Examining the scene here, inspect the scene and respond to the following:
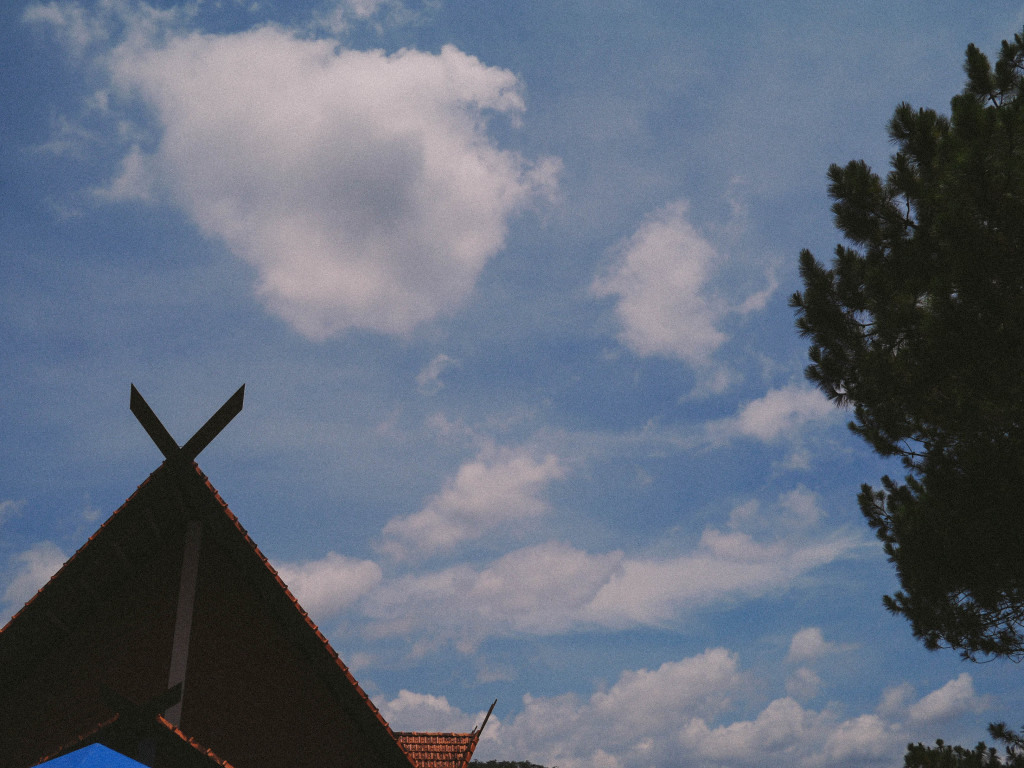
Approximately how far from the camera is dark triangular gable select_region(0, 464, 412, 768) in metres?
9.95

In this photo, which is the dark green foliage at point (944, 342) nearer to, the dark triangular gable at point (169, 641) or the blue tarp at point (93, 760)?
the dark triangular gable at point (169, 641)

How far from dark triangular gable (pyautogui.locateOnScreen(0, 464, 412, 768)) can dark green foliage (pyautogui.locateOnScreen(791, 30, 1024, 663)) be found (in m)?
11.3

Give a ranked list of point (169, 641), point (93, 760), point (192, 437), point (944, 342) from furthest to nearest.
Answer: point (944, 342) → point (169, 641) → point (192, 437) → point (93, 760)

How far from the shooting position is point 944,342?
13.0 meters

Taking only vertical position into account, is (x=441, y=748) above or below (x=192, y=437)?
below

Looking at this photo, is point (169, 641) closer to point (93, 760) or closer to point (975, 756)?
point (93, 760)

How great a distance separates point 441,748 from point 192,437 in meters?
9.32

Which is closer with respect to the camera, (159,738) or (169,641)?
(159,738)

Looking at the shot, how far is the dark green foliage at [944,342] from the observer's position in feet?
40.4

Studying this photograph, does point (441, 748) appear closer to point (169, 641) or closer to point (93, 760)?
point (169, 641)

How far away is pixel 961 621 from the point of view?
14.4 m

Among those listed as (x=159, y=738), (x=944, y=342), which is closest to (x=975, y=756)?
(x=944, y=342)

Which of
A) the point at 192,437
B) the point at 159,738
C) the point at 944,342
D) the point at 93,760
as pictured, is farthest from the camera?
the point at 944,342

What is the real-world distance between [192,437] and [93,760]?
4.17 meters
